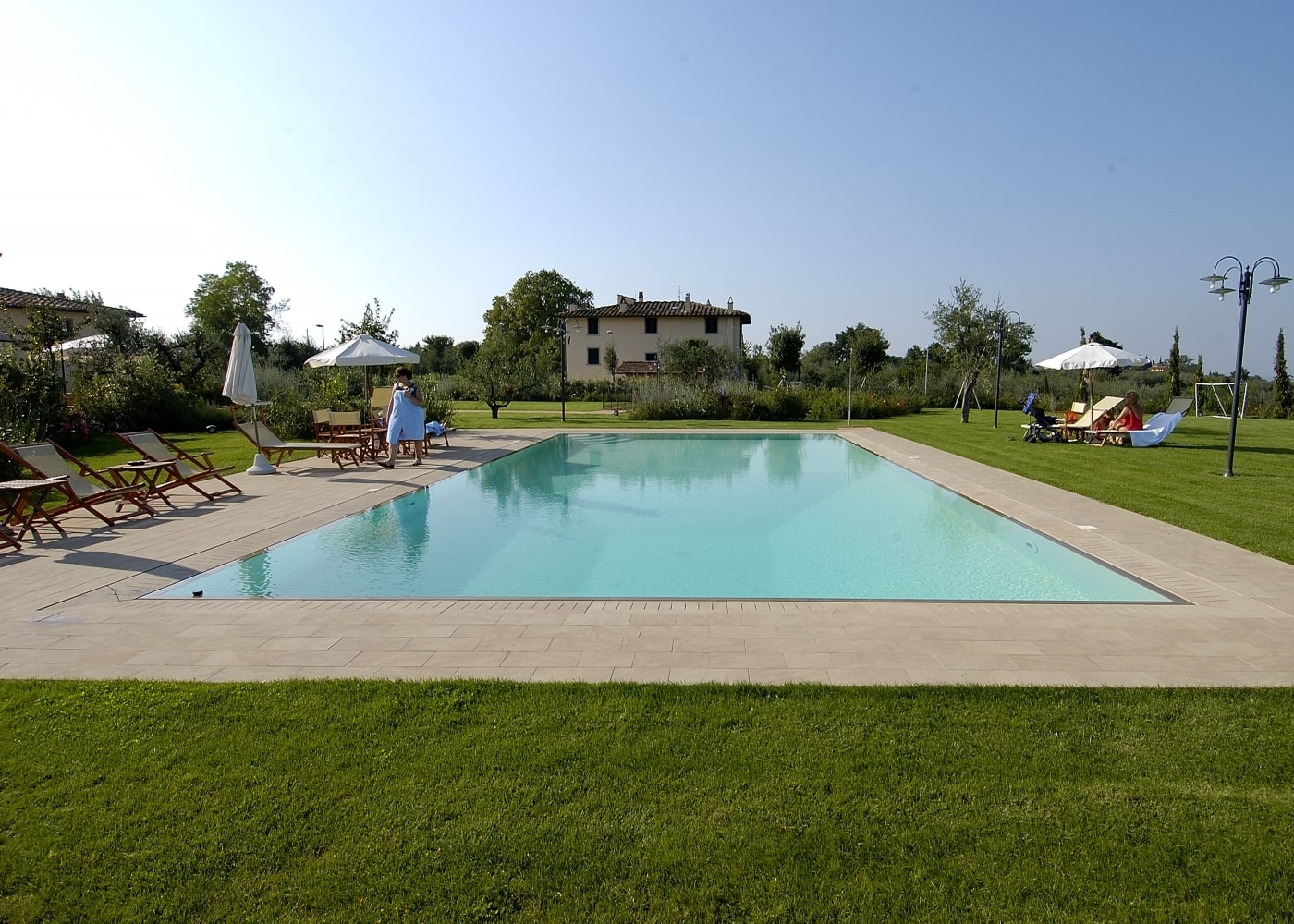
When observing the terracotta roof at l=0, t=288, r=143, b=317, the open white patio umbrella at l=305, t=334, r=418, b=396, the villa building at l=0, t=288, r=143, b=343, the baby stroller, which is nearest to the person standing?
the open white patio umbrella at l=305, t=334, r=418, b=396

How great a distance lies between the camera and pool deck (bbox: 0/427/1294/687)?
3.84 m

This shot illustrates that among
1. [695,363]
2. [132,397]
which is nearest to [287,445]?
[132,397]

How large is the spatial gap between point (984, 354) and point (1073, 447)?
11.2m

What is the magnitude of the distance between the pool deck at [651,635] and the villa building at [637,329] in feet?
129

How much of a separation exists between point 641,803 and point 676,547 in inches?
201

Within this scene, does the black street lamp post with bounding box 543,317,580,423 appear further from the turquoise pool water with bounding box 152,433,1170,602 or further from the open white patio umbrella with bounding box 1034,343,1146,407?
the open white patio umbrella with bounding box 1034,343,1146,407

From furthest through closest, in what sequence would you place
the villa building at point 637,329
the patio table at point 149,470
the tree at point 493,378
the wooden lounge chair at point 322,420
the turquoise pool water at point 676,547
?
the villa building at point 637,329 → the tree at point 493,378 → the wooden lounge chair at point 322,420 → the patio table at point 149,470 → the turquoise pool water at point 676,547

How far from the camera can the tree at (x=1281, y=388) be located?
26.0m

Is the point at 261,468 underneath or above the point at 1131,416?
underneath

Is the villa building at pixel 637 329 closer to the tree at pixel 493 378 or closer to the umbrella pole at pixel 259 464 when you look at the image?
the tree at pixel 493 378

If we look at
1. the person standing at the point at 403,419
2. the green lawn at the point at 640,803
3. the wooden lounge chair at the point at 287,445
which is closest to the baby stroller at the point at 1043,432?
the person standing at the point at 403,419

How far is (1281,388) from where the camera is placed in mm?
26750

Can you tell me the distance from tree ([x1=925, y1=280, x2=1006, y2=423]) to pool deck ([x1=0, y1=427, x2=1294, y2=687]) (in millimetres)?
20211

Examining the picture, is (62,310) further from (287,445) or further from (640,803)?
(640,803)
